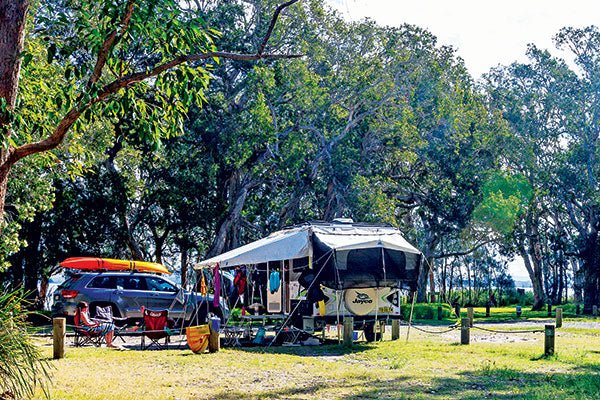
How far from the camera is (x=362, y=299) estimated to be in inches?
707

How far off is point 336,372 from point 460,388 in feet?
7.41

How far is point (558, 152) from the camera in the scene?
4456 cm

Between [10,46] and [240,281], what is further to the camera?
[240,281]

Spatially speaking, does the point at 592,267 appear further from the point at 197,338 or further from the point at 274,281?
the point at 197,338

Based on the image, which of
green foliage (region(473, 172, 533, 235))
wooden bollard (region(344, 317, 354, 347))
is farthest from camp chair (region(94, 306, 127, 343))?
green foliage (region(473, 172, 533, 235))

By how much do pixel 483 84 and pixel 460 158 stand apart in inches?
397

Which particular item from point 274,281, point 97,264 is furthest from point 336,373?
point 97,264

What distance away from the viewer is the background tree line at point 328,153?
30.5 metres

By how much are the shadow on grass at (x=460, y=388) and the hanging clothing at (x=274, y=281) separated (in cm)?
860

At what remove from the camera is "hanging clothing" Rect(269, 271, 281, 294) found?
19.9m

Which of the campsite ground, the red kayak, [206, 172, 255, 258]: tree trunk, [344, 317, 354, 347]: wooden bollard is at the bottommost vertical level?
the campsite ground

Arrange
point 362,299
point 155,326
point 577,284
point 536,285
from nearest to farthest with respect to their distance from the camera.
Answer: point 155,326 < point 362,299 < point 536,285 < point 577,284

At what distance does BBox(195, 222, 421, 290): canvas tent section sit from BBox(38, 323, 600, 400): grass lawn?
153cm

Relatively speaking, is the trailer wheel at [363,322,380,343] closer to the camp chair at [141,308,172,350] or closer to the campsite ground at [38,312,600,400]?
the campsite ground at [38,312,600,400]
